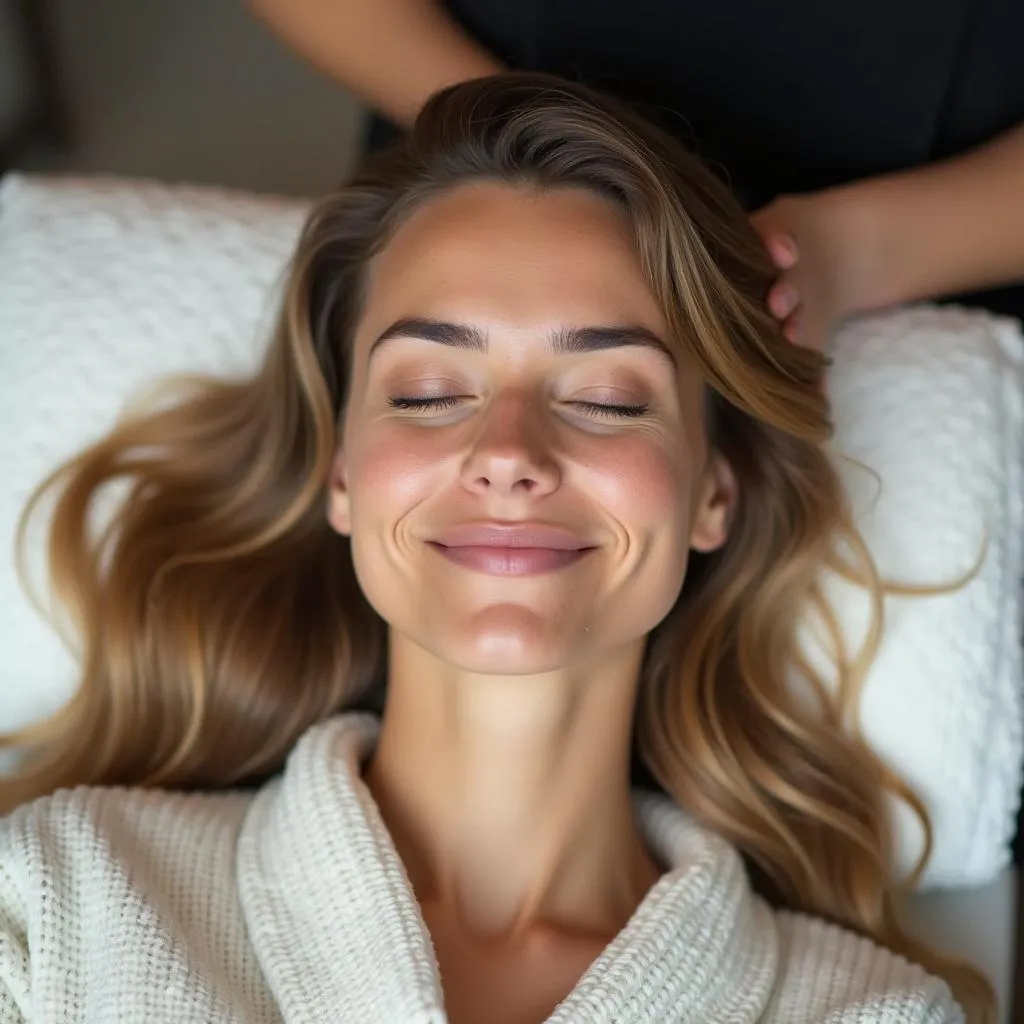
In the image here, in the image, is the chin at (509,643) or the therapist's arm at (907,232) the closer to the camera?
the chin at (509,643)

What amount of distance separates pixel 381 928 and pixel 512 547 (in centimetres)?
33

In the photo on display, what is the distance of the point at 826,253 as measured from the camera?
4.59ft

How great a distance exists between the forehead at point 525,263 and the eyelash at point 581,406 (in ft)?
0.22

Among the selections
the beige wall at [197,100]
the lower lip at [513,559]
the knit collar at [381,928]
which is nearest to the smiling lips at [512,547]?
the lower lip at [513,559]

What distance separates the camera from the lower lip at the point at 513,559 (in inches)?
42.1

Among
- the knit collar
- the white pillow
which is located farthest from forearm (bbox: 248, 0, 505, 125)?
the knit collar

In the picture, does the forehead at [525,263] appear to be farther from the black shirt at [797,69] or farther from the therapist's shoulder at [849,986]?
the therapist's shoulder at [849,986]

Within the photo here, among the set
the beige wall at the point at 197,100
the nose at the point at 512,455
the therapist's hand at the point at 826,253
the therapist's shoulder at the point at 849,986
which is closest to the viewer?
the nose at the point at 512,455

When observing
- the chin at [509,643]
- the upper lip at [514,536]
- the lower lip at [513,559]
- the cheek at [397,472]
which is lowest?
the chin at [509,643]

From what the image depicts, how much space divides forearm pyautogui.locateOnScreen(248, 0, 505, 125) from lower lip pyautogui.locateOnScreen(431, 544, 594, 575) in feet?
1.86

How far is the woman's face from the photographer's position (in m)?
1.07

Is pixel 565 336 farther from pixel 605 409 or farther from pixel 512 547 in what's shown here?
pixel 512 547

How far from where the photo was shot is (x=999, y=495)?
1.41m

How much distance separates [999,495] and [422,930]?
753mm
